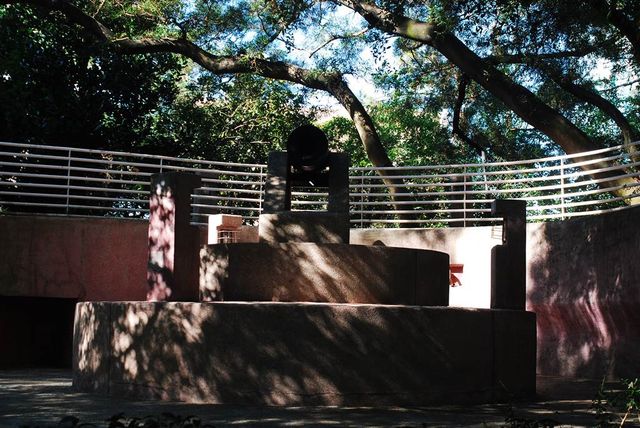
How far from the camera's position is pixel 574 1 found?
1416 centimetres

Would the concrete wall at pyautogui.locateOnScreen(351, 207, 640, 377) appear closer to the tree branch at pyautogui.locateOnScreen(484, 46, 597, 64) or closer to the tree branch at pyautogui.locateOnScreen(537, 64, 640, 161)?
the tree branch at pyautogui.locateOnScreen(484, 46, 597, 64)

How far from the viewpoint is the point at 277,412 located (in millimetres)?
A: 8180

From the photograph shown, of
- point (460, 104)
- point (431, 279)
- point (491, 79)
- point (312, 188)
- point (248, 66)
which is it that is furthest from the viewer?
point (460, 104)

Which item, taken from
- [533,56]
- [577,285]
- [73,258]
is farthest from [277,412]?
[533,56]

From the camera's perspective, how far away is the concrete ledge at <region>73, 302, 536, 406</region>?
8.79 metres

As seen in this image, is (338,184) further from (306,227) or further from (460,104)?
(460,104)

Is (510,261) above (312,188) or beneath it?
beneath

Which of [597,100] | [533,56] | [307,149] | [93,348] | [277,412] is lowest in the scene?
[277,412]

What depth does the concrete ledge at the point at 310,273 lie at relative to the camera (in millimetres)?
9562

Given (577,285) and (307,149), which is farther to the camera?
(577,285)

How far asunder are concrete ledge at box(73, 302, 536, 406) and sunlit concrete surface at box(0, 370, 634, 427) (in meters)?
0.24

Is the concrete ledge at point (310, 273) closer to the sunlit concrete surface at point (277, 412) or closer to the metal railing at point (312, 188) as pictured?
the sunlit concrete surface at point (277, 412)

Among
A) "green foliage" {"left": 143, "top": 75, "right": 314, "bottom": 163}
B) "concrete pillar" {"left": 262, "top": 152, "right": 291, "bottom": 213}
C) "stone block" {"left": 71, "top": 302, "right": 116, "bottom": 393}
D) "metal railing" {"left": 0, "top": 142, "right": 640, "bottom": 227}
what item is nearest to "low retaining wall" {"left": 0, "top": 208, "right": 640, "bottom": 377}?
"metal railing" {"left": 0, "top": 142, "right": 640, "bottom": 227}

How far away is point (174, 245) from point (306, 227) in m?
1.42
